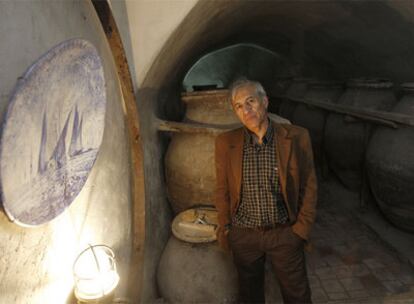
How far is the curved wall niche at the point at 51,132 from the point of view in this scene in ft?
3.77

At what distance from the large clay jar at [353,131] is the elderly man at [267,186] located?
2.84 meters

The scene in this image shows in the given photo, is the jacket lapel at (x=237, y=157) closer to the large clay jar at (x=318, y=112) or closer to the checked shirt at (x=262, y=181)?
the checked shirt at (x=262, y=181)

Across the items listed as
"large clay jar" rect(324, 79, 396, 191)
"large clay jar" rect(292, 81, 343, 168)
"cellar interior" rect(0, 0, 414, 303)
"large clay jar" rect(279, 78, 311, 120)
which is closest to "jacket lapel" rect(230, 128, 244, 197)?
"cellar interior" rect(0, 0, 414, 303)

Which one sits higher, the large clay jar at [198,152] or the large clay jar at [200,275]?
the large clay jar at [198,152]

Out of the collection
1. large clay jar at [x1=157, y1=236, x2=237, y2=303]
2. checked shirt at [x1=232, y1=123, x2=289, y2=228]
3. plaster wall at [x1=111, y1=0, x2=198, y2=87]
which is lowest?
large clay jar at [x1=157, y1=236, x2=237, y2=303]

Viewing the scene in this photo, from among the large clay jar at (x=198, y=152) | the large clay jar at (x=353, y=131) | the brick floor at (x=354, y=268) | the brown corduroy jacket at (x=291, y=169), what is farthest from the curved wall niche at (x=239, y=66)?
the brown corduroy jacket at (x=291, y=169)

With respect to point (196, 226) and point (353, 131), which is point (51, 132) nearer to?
point (196, 226)

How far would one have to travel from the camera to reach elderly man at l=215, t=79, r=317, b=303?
2.25m

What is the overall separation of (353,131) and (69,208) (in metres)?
4.46

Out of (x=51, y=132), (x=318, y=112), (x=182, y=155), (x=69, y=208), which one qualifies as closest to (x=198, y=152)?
(x=182, y=155)

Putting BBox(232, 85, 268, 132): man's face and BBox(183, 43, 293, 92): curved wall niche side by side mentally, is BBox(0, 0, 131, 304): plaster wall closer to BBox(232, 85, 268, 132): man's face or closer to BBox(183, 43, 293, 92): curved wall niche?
BBox(232, 85, 268, 132): man's face

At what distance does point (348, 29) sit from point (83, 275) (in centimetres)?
533

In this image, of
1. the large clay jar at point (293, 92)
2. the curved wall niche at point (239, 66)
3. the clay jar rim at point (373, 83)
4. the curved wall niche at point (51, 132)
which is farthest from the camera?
the curved wall niche at point (239, 66)

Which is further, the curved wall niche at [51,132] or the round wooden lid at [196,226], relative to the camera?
the round wooden lid at [196,226]
